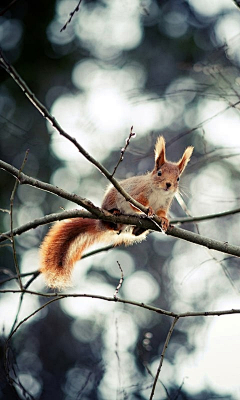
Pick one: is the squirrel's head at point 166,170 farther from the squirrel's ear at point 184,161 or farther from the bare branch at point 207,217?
the bare branch at point 207,217

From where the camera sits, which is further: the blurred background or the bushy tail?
the blurred background

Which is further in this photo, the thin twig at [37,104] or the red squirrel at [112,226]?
the red squirrel at [112,226]

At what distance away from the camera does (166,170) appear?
3250 mm

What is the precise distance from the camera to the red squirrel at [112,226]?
3039 millimetres

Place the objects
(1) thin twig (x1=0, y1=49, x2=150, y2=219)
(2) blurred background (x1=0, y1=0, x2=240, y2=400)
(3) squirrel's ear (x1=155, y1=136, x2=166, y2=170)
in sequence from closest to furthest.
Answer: (1) thin twig (x1=0, y1=49, x2=150, y2=219) → (3) squirrel's ear (x1=155, y1=136, x2=166, y2=170) → (2) blurred background (x1=0, y1=0, x2=240, y2=400)

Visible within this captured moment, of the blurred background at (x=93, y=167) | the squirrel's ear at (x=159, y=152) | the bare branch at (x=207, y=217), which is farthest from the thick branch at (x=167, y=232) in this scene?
the blurred background at (x=93, y=167)

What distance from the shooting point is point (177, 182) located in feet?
10.7

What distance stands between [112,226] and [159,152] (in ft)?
1.59

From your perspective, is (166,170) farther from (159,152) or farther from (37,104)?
(37,104)

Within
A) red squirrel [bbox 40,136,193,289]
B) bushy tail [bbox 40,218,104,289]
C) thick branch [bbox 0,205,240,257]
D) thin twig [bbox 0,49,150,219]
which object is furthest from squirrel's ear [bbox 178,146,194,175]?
thin twig [bbox 0,49,150,219]

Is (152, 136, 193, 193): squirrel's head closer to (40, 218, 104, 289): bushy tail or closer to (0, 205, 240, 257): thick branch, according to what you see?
(40, 218, 104, 289): bushy tail

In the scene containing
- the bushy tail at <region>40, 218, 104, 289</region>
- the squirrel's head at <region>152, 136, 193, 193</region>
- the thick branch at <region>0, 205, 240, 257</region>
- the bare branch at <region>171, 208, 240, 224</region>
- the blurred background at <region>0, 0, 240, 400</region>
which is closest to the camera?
the thick branch at <region>0, 205, 240, 257</region>

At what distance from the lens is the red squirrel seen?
9.97ft

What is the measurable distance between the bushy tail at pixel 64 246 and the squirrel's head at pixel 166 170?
1.31 feet
